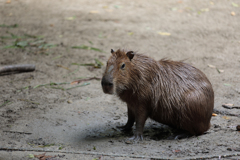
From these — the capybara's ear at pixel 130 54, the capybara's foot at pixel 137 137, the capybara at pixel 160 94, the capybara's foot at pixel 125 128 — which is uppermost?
the capybara's ear at pixel 130 54

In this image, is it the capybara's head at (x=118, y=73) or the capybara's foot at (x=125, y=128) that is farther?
the capybara's foot at (x=125, y=128)

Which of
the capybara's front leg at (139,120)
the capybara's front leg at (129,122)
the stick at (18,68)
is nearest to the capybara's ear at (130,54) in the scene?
the capybara's front leg at (139,120)

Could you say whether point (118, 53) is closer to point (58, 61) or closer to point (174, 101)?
point (174, 101)

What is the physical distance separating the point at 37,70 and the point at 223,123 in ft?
11.0

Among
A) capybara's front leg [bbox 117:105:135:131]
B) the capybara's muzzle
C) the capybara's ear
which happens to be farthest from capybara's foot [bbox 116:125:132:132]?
the capybara's ear

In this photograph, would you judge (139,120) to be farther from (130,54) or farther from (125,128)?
(130,54)

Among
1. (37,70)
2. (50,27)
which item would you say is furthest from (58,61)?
(50,27)

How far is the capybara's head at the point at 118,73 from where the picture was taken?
3.18 metres

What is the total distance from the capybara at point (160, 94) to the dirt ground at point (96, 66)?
0.79ft

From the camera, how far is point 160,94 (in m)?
3.40

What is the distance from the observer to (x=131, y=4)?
855 centimetres

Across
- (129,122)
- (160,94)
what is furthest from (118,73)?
(129,122)

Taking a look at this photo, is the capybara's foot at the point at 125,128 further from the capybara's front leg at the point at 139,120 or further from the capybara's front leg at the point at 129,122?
the capybara's front leg at the point at 139,120

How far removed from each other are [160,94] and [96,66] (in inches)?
89.7
